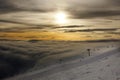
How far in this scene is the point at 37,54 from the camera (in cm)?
2375

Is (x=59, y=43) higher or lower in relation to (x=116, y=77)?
higher

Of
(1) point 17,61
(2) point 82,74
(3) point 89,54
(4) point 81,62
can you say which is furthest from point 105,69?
(1) point 17,61

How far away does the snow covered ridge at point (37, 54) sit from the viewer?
21.4 metres

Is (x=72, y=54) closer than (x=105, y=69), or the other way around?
(x=105, y=69)

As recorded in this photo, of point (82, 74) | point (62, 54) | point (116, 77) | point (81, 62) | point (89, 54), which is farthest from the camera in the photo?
point (62, 54)

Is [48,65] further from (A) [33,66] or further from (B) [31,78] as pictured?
(B) [31,78]

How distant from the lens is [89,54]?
21.4 meters

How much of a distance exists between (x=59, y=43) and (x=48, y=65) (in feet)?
22.6

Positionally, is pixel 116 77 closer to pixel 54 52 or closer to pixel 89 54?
pixel 89 54

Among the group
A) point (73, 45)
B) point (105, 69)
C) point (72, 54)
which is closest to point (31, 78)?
point (105, 69)

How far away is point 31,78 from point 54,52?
254 inches

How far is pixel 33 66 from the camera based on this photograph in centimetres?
2142

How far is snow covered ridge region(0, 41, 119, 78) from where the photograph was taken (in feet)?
70.1

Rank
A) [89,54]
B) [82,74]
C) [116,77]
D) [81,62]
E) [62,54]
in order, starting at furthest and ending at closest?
[62,54]
[89,54]
[81,62]
[82,74]
[116,77]
